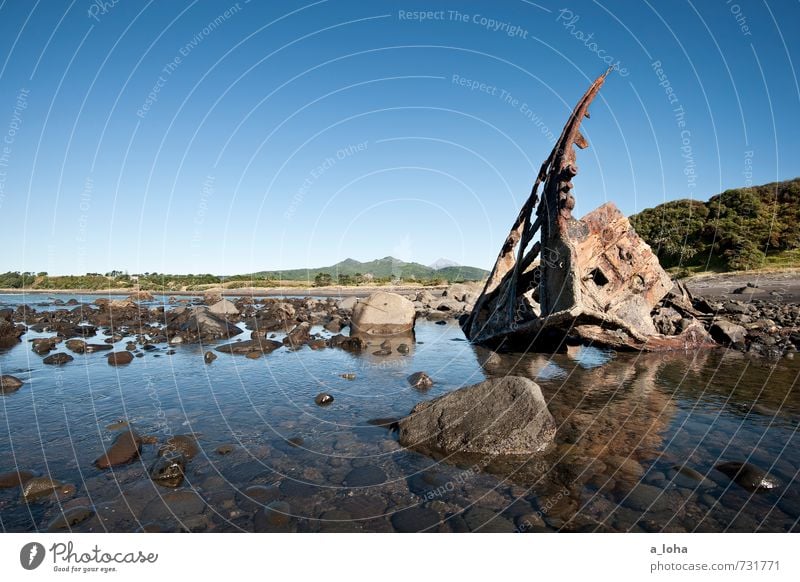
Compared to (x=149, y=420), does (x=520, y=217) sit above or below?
above

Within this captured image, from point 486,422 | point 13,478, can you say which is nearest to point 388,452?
point 486,422

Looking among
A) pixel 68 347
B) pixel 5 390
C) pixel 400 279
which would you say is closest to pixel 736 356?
pixel 5 390

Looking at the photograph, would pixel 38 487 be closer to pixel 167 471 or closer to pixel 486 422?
pixel 167 471

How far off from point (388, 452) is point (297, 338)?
14.5 meters

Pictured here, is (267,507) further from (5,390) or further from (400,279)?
(400,279)

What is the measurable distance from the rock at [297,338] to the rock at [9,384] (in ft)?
29.8

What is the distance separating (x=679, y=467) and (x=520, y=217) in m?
11.9

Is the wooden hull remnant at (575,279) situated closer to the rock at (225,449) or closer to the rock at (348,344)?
the rock at (348,344)

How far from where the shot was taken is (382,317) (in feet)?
75.4

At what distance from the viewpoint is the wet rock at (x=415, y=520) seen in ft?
16.2

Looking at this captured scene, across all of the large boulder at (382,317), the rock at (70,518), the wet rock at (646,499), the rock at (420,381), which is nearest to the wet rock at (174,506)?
the rock at (70,518)

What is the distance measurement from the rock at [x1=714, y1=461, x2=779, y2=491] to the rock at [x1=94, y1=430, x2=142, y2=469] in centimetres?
913

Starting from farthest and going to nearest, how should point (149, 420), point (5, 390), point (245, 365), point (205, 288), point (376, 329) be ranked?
1. point (205, 288)
2. point (376, 329)
3. point (245, 365)
4. point (5, 390)
5. point (149, 420)
